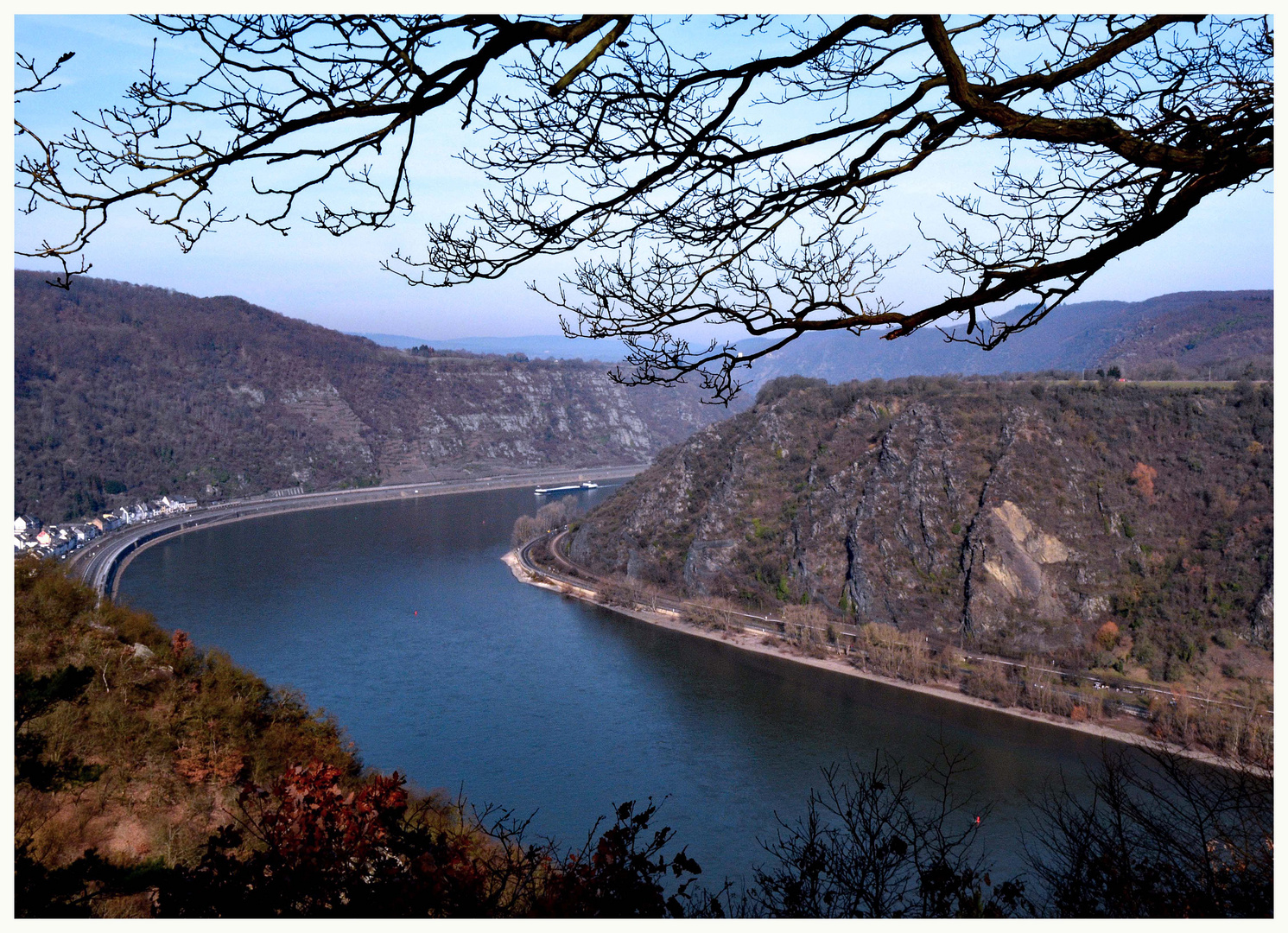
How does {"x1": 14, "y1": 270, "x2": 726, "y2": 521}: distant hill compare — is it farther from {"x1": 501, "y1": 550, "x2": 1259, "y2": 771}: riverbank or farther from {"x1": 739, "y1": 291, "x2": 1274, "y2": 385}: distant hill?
{"x1": 501, "y1": 550, "x2": 1259, "y2": 771}: riverbank

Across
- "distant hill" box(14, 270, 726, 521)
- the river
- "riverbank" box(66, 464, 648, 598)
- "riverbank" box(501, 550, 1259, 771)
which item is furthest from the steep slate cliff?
"distant hill" box(14, 270, 726, 521)

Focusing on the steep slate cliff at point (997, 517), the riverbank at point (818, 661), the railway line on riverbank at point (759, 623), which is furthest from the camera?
the steep slate cliff at point (997, 517)

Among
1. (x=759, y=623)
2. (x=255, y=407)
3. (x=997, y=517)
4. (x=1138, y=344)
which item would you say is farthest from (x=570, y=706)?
(x=255, y=407)

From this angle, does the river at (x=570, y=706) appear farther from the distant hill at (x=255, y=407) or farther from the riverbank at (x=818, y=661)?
the distant hill at (x=255, y=407)

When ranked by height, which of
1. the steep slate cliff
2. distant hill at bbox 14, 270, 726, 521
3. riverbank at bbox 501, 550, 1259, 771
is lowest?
riverbank at bbox 501, 550, 1259, 771

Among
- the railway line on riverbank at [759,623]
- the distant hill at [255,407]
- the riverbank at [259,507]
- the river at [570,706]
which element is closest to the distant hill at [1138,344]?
the railway line on riverbank at [759,623]

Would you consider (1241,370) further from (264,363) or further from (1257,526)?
(264,363)

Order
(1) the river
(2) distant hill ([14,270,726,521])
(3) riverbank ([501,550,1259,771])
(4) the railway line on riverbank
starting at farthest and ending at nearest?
1. (2) distant hill ([14,270,726,521])
2. (4) the railway line on riverbank
3. (3) riverbank ([501,550,1259,771])
4. (1) the river
